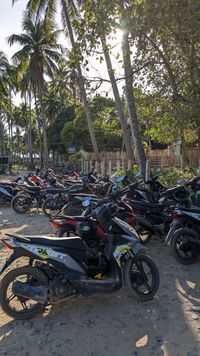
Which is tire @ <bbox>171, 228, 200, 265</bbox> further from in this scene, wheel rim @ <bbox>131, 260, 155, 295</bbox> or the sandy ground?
wheel rim @ <bbox>131, 260, 155, 295</bbox>

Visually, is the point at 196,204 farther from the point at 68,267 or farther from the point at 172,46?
the point at 172,46

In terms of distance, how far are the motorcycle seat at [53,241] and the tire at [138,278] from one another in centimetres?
55

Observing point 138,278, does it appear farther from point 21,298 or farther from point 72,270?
point 21,298

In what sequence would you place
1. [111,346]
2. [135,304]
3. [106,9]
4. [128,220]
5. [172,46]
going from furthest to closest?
[172,46] → [106,9] → [128,220] → [135,304] → [111,346]

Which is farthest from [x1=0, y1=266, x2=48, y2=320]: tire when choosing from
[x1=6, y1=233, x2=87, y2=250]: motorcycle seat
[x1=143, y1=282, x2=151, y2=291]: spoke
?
[x1=143, y1=282, x2=151, y2=291]: spoke

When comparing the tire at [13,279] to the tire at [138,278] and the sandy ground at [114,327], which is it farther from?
the tire at [138,278]

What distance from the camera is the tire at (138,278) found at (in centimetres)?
384

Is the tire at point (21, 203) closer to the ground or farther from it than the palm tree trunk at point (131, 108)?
closer to the ground

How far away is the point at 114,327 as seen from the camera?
3.44 m

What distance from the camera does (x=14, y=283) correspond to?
11.6 feet

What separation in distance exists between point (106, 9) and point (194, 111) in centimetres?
382

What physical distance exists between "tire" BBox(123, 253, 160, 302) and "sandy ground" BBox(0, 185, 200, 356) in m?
0.11

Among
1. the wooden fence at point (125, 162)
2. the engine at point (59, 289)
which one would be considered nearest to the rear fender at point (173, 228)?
the engine at point (59, 289)

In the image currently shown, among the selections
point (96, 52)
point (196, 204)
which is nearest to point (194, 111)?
point (96, 52)
